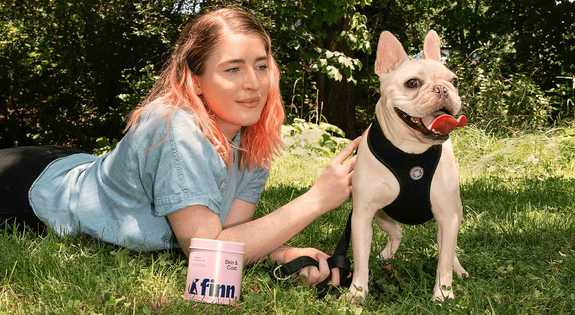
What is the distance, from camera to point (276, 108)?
10.6ft

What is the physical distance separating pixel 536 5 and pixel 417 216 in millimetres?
12068

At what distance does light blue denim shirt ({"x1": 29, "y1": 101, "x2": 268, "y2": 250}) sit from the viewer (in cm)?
268

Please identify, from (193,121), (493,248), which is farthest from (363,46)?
(193,121)

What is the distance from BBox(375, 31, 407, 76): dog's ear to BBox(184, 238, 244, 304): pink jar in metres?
1.01

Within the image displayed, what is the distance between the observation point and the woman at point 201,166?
2.70m

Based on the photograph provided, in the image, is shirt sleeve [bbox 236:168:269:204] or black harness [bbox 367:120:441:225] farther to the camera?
shirt sleeve [bbox 236:168:269:204]

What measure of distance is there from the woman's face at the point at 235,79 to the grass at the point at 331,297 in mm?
705

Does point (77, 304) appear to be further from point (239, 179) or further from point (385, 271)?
point (385, 271)

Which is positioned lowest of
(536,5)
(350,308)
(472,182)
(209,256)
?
(472,182)

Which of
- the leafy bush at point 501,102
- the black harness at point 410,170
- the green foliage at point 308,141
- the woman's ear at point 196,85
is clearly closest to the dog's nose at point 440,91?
the black harness at point 410,170

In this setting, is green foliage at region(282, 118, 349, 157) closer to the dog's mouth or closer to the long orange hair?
the long orange hair

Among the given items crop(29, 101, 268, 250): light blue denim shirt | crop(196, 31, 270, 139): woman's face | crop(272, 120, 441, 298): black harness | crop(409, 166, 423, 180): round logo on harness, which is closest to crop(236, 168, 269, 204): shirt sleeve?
crop(29, 101, 268, 250): light blue denim shirt

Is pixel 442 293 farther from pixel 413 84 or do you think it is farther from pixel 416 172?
pixel 413 84

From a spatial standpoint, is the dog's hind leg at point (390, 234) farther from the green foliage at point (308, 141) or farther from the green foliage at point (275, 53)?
the green foliage at point (275, 53)
